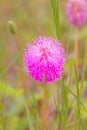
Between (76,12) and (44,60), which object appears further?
(76,12)

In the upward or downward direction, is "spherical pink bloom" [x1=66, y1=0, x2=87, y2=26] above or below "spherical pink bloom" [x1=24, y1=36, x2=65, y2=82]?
above

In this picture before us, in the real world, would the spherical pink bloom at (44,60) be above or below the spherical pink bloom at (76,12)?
below

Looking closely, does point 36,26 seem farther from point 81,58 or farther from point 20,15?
point 81,58

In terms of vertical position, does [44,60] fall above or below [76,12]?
below

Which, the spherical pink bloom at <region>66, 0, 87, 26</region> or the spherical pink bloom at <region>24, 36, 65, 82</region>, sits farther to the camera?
the spherical pink bloom at <region>66, 0, 87, 26</region>

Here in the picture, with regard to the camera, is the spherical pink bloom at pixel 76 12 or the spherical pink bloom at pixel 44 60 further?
the spherical pink bloom at pixel 76 12
